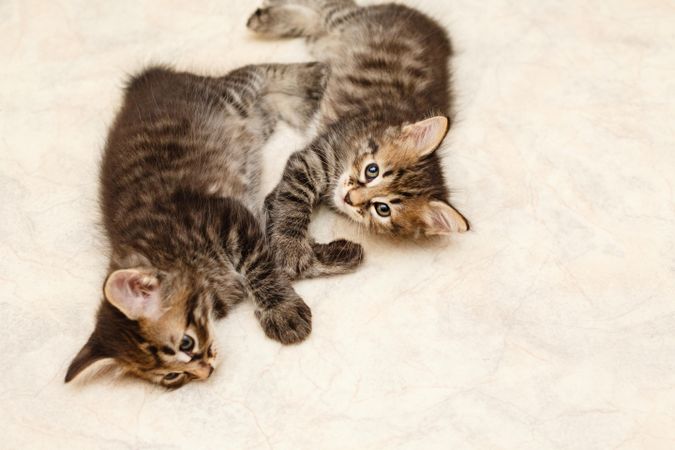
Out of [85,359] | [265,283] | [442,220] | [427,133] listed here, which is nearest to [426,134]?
[427,133]

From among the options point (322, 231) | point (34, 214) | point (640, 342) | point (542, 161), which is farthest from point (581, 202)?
point (34, 214)

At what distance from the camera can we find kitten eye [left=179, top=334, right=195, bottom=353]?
203 centimetres

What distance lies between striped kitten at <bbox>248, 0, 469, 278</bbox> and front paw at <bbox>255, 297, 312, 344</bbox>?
18 centimetres

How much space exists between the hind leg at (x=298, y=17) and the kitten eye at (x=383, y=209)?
125cm

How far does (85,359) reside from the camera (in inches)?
74.1

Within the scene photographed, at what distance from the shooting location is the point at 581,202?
2643 mm

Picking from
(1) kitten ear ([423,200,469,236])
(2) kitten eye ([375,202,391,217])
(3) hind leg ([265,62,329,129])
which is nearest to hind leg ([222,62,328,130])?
(3) hind leg ([265,62,329,129])

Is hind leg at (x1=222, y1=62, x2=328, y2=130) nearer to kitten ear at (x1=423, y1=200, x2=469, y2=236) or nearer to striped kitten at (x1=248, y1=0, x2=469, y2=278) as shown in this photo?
striped kitten at (x1=248, y1=0, x2=469, y2=278)

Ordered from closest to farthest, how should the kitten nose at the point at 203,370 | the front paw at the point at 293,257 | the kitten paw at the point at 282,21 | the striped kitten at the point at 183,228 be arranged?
the striped kitten at the point at 183,228
the kitten nose at the point at 203,370
the front paw at the point at 293,257
the kitten paw at the point at 282,21

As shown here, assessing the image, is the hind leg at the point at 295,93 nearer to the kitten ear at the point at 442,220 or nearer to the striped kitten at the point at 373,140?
the striped kitten at the point at 373,140

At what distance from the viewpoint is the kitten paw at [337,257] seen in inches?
95.0

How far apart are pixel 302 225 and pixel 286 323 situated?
1.45 feet

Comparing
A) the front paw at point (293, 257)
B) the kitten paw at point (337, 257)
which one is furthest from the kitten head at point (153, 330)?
the kitten paw at point (337, 257)

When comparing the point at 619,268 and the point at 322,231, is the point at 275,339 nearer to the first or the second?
the point at 322,231
